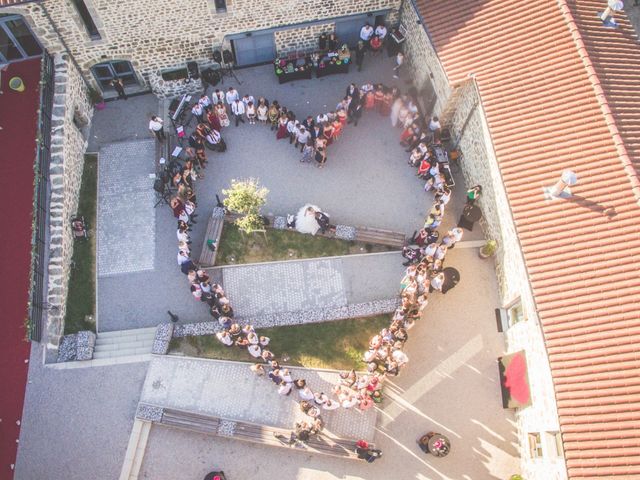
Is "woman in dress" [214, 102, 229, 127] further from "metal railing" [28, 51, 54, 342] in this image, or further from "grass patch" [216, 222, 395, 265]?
"metal railing" [28, 51, 54, 342]

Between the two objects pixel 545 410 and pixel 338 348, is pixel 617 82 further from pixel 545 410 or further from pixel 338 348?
pixel 338 348

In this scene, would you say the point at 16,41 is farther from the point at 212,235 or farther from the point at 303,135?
the point at 303,135

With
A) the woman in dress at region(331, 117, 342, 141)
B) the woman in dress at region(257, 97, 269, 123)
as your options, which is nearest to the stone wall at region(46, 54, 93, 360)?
the woman in dress at region(257, 97, 269, 123)

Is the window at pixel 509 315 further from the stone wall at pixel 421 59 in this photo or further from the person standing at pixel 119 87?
the person standing at pixel 119 87

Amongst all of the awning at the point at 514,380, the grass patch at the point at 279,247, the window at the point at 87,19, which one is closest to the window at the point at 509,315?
the awning at the point at 514,380

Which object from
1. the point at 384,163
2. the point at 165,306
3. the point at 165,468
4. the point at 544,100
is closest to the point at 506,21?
the point at 544,100

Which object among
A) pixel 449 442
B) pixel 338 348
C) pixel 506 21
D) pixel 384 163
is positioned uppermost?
pixel 506 21

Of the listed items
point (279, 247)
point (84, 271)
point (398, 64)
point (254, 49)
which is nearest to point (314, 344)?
point (279, 247)
